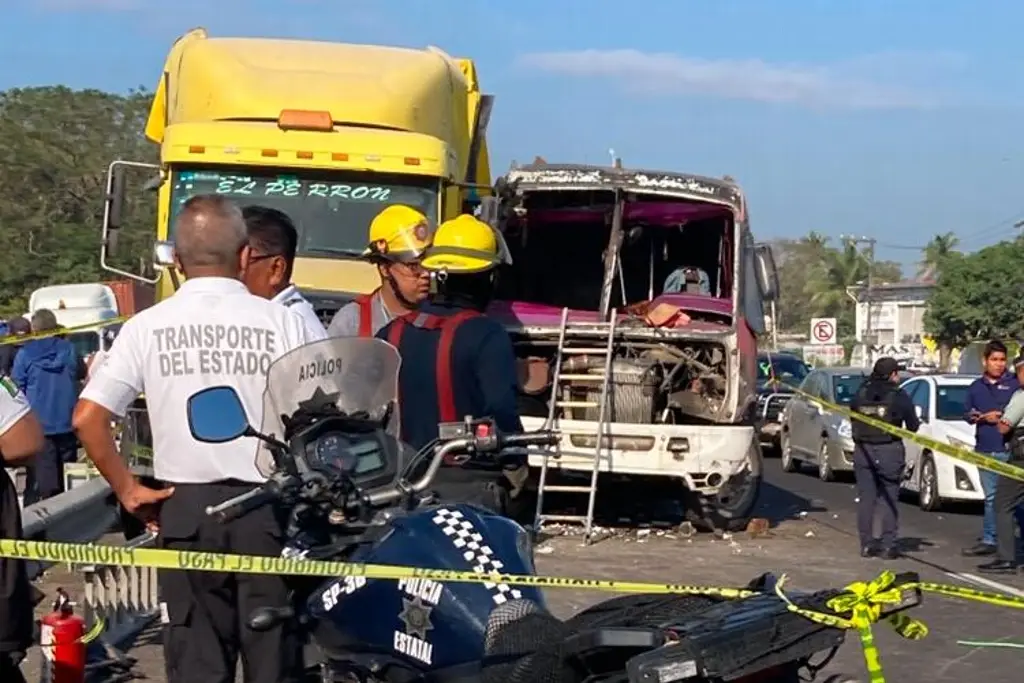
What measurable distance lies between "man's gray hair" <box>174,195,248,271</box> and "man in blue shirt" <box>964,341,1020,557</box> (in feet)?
32.6

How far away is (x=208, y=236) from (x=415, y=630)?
1.38m

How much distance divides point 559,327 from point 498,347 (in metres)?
8.35

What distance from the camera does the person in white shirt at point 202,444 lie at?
15.6 ft

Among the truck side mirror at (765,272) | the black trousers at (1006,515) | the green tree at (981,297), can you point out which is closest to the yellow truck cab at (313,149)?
the truck side mirror at (765,272)

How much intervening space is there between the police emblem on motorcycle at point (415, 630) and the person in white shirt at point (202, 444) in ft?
1.75

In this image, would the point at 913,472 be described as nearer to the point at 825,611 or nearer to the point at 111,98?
the point at 825,611

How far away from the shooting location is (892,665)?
875 cm

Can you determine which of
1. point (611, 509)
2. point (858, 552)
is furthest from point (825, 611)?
point (611, 509)

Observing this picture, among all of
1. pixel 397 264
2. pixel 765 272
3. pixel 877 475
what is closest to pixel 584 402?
pixel 765 272

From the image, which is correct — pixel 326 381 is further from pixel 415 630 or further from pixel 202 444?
pixel 415 630

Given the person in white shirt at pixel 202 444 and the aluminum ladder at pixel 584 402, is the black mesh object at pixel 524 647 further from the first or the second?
the aluminum ladder at pixel 584 402

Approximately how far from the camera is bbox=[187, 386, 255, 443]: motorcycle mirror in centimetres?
443

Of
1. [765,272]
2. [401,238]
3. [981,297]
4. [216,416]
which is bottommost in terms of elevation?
[216,416]

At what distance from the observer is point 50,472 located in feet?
43.8
